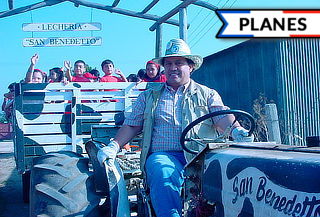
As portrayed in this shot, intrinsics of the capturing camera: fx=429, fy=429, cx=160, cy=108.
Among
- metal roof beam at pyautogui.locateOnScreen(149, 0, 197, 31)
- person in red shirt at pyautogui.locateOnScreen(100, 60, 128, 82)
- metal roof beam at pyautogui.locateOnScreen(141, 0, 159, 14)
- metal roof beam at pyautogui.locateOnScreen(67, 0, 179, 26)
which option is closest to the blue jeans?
person in red shirt at pyautogui.locateOnScreen(100, 60, 128, 82)

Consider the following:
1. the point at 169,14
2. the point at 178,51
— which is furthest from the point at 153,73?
the point at 178,51

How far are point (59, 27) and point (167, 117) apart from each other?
6591 mm

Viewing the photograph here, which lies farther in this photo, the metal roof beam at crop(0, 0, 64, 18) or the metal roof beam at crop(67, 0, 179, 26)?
the metal roof beam at crop(67, 0, 179, 26)

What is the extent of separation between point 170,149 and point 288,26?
169 inches

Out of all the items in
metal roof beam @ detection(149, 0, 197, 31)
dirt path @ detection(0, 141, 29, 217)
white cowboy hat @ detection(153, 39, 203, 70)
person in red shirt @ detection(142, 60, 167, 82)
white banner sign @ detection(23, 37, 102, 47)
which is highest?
metal roof beam @ detection(149, 0, 197, 31)

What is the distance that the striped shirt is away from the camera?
138 inches

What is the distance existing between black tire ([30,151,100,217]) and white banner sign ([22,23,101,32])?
6409 millimetres

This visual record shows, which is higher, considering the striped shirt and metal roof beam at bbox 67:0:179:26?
metal roof beam at bbox 67:0:179:26

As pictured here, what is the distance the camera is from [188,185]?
2777 mm

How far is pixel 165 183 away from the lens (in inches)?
114

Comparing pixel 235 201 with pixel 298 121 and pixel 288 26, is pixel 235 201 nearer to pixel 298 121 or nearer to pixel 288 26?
pixel 288 26

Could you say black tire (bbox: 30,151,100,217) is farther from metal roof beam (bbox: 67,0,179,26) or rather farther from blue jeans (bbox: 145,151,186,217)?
metal roof beam (bbox: 67,0,179,26)

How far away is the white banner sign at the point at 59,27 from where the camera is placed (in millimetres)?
9309

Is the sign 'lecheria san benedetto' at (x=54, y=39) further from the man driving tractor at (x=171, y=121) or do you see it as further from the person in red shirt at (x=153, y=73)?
the man driving tractor at (x=171, y=121)
